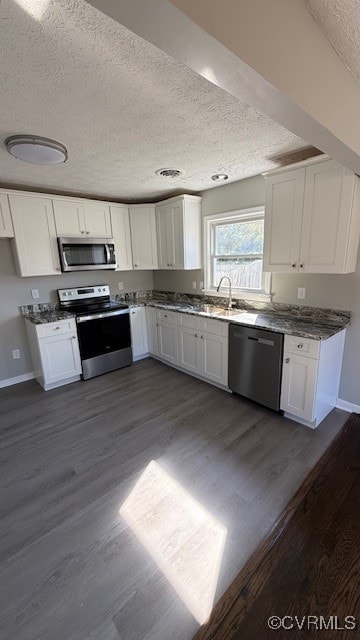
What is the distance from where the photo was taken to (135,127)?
184 centimetres

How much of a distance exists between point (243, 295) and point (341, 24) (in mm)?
2410

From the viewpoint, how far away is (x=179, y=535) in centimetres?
158

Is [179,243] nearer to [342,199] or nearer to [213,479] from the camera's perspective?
[342,199]

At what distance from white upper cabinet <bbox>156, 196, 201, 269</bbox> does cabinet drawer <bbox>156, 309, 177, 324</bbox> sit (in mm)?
650

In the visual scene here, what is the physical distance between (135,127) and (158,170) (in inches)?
36.2

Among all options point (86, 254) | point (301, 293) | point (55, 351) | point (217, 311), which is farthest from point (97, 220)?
point (301, 293)

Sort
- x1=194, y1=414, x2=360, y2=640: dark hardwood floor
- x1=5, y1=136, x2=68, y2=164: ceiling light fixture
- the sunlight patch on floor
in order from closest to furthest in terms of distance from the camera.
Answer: x1=194, y1=414, x2=360, y2=640: dark hardwood floor, the sunlight patch on floor, x1=5, y1=136, x2=68, y2=164: ceiling light fixture

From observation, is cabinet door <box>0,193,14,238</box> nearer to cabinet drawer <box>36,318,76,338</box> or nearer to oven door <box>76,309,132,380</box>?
cabinet drawer <box>36,318,76,338</box>

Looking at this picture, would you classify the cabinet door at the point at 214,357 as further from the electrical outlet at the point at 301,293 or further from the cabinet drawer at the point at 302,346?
the electrical outlet at the point at 301,293

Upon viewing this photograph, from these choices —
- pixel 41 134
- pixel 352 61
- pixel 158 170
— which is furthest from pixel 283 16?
pixel 158 170

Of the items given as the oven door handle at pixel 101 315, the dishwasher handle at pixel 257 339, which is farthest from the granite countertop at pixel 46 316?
the dishwasher handle at pixel 257 339

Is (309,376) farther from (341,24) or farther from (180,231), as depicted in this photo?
(180,231)

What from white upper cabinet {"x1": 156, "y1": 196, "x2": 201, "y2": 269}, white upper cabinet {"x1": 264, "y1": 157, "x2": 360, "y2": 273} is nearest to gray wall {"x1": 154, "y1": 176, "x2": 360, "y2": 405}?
white upper cabinet {"x1": 264, "y1": 157, "x2": 360, "y2": 273}

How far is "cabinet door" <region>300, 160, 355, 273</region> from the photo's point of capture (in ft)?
7.07
